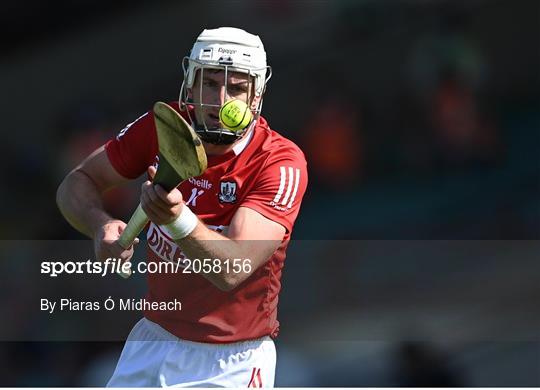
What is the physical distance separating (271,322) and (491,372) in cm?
344

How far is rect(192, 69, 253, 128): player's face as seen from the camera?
4.18m

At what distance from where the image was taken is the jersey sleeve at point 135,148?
14.4 feet

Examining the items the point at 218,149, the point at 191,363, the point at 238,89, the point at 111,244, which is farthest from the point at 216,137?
the point at 191,363

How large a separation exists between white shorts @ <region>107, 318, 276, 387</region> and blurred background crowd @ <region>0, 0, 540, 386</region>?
231 cm

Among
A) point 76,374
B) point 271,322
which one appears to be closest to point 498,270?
point 76,374

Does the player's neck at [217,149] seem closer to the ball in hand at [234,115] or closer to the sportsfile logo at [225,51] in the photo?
the ball in hand at [234,115]

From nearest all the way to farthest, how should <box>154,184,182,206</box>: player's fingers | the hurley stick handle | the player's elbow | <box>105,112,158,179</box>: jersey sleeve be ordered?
<box>154,184,182,206</box>: player's fingers → the hurley stick handle → the player's elbow → <box>105,112,158,179</box>: jersey sleeve

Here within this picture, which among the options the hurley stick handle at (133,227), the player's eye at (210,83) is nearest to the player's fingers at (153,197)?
the hurley stick handle at (133,227)

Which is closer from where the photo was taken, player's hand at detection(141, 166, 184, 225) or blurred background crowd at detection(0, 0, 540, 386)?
player's hand at detection(141, 166, 184, 225)

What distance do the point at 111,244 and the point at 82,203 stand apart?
1.42ft

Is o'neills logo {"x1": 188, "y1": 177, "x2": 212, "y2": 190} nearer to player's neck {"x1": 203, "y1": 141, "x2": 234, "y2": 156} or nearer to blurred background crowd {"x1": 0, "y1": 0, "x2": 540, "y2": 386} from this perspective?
player's neck {"x1": 203, "y1": 141, "x2": 234, "y2": 156}

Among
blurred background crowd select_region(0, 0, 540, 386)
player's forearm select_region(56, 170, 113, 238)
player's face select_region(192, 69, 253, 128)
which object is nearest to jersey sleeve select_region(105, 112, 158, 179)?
player's forearm select_region(56, 170, 113, 238)

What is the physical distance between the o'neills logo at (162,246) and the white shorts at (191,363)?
278mm

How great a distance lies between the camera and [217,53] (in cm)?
425
